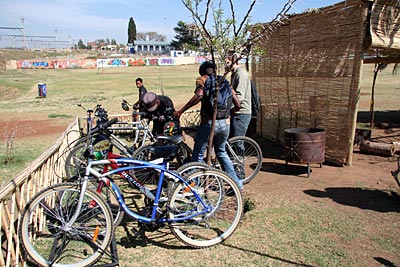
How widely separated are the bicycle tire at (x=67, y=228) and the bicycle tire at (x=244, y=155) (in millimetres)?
2633

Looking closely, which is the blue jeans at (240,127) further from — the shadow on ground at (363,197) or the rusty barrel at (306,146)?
the shadow on ground at (363,197)

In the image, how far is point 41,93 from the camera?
21.7 meters

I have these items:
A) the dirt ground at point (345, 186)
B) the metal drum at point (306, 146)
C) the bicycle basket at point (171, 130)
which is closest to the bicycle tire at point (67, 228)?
the dirt ground at point (345, 186)

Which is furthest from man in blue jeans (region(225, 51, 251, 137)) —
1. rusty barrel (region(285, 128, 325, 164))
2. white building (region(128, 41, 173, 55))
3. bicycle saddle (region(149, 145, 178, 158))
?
white building (region(128, 41, 173, 55))

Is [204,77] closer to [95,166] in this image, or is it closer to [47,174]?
[95,166]

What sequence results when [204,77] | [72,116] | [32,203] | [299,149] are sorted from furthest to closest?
1. [72,116]
2. [299,149]
3. [204,77]
4. [32,203]

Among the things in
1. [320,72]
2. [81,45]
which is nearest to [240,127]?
[320,72]

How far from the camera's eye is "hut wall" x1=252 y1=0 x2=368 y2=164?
6.32 metres

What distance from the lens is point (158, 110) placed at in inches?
267

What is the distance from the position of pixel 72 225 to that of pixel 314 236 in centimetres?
253

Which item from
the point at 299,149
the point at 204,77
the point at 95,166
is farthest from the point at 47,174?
the point at 299,149

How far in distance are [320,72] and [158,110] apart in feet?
10.5

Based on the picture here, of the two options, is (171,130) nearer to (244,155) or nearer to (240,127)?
(240,127)

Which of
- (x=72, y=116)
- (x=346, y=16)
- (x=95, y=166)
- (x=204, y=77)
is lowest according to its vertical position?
(x=72, y=116)
